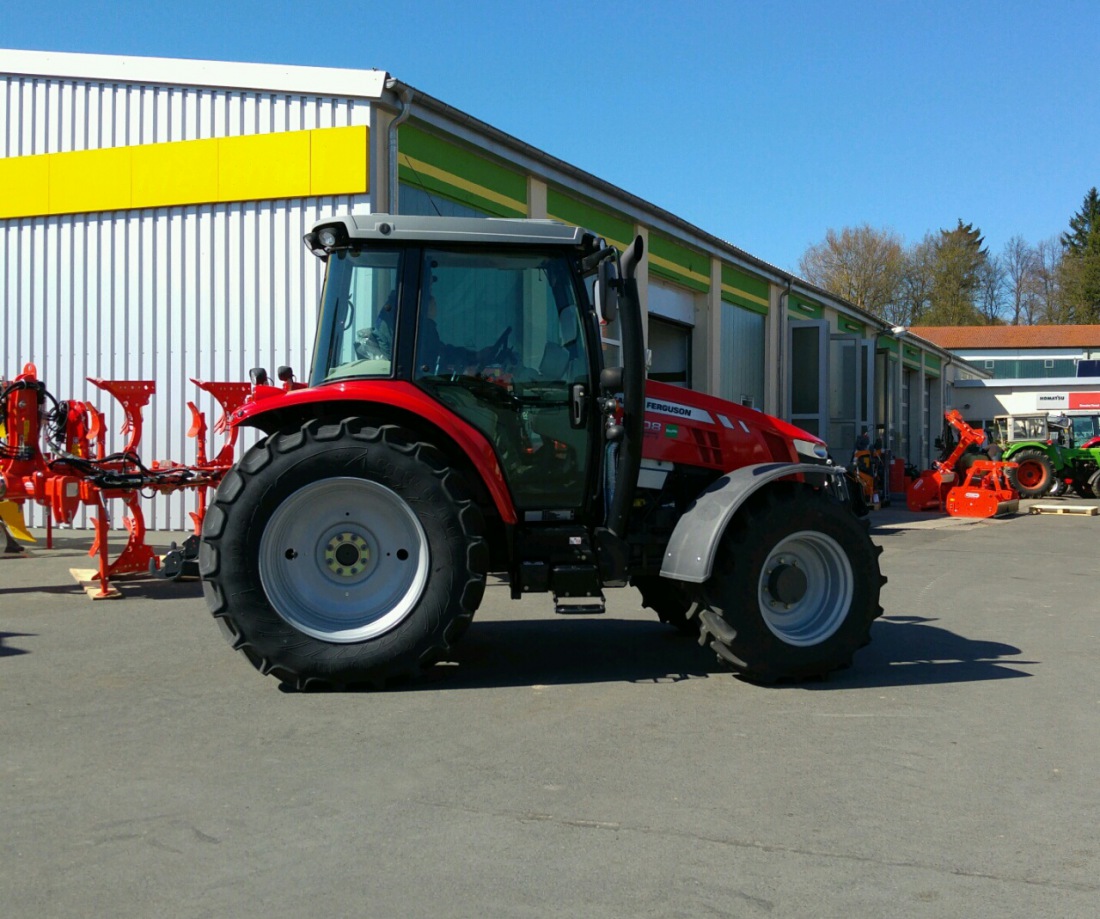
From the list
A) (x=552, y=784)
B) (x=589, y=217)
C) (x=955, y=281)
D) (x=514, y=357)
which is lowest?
(x=552, y=784)

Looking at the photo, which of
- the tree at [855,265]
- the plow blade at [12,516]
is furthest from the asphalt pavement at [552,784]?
the tree at [855,265]

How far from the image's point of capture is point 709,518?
573cm

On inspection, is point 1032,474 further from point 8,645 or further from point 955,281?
point 955,281

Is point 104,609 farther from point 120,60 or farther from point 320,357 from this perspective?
point 120,60

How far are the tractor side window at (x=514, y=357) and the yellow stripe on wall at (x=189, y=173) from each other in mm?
7724

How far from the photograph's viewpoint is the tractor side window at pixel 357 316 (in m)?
5.83

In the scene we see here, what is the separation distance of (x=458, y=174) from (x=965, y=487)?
11.4 metres

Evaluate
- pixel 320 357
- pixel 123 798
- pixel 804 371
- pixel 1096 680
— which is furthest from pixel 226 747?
pixel 804 371

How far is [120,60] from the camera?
1413 cm

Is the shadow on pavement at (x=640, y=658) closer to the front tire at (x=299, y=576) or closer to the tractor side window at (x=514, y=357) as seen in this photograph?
the front tire at (x=299, y=576)

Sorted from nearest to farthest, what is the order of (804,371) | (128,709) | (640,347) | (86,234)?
(128,709) → (640,347) → (86,234) → (804,371)

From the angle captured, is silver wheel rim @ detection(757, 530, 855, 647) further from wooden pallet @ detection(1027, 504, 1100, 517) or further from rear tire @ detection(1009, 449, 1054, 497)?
rear tire @ detection(1009, 449, 1054, 497)

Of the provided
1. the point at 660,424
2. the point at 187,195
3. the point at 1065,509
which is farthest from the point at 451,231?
the point at 1065,509

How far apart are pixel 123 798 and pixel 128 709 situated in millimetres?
1364
